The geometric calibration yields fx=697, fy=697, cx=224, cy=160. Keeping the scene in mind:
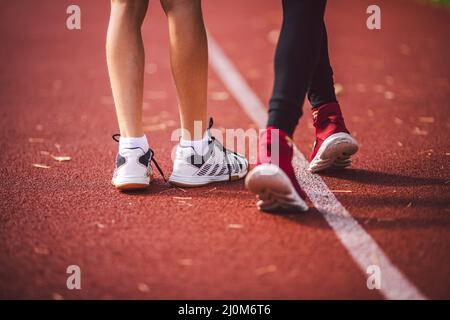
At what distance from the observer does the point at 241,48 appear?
8.22 metres

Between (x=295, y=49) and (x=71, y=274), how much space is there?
1408mm

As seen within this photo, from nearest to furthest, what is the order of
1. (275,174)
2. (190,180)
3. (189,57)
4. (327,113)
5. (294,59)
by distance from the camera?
(275,174) < (294,59) < (189,57) < (190,180) < (327,113)

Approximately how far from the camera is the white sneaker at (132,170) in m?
3.68

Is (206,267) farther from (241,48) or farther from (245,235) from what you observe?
(241,48)

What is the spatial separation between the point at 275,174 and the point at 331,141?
2.79ft

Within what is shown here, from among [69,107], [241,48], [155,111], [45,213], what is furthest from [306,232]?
[241,48]

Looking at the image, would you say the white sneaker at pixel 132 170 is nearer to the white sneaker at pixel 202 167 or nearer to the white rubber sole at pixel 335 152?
the white sneaker at pixel 202 167

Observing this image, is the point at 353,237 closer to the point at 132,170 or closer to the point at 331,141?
the point at 331,141

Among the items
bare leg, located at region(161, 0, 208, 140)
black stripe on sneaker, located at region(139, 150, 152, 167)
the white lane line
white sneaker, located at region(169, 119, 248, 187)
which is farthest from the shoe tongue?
black stripe on sneaker, located at region(139, 150, 152, 167)

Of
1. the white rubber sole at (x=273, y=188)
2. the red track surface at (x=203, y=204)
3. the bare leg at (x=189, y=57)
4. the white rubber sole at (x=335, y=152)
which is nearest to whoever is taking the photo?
the red track surface at (x=203, y=204)

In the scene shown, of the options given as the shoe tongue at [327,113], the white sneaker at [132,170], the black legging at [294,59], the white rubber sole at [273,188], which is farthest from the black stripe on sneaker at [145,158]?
the shoe tongue at [327,113]

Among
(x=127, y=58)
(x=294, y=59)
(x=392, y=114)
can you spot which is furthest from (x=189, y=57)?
(x=392, y=114)

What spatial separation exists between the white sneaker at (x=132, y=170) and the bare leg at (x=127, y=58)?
0.35 ft

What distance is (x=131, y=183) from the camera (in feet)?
12.0
